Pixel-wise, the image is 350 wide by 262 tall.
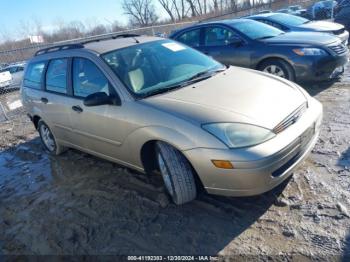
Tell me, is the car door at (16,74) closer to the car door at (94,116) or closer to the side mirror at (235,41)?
the side mirror at (235,41)

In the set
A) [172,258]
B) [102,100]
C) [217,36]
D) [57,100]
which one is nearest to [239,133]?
[172,258]

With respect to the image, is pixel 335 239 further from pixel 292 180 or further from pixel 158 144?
pixel 158 144

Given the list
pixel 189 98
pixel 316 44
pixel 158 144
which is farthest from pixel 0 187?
pixel 316 44

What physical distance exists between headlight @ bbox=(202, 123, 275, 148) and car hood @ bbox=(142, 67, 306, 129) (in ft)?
0.18

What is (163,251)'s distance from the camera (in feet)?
9.12

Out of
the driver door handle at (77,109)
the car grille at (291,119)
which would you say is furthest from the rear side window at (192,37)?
the car grille at (291,119)

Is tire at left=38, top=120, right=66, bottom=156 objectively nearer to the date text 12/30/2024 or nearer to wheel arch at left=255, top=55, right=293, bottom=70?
the date text 12/30/2024

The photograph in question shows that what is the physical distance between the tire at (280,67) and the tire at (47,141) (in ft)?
13.9

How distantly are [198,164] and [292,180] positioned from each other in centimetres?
122

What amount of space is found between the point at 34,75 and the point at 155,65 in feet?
8.06

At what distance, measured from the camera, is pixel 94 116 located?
3787 millimetres

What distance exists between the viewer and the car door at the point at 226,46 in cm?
680

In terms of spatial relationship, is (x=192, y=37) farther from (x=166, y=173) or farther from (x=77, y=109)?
(x=166, y=173)

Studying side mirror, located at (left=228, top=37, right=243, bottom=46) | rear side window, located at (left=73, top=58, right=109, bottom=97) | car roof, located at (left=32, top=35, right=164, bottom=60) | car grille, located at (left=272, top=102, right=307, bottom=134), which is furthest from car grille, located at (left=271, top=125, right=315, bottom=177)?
side mirror, located at (left=228, top=37, right=243, bottom=46)
